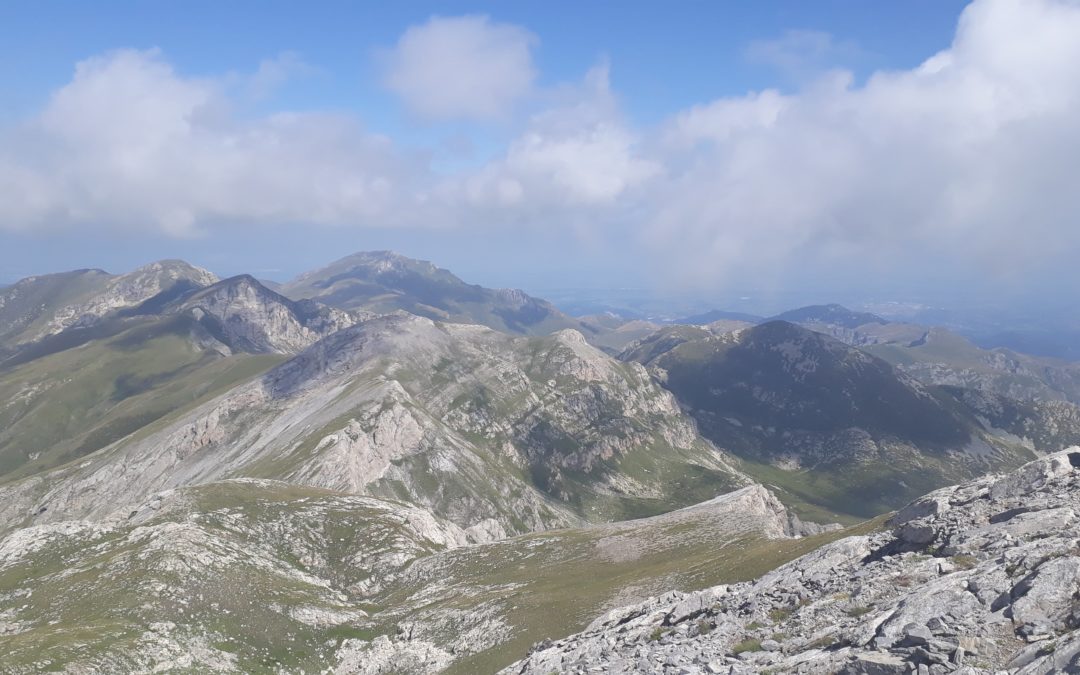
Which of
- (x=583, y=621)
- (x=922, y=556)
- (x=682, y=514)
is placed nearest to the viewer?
(x=922, y=556)

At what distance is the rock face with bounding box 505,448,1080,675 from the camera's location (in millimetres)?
28172

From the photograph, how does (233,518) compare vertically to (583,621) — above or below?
above

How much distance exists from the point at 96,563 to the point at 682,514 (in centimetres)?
10131

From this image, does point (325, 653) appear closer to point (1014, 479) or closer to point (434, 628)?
point (434, 628)

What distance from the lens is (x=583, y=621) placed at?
2847 inches

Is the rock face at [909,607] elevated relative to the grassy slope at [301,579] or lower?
elevated

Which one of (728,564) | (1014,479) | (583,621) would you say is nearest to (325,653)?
(583,621)

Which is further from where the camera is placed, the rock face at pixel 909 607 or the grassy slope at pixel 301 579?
the grassy slope at pixel 301 579

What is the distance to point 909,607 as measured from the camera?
109 feet

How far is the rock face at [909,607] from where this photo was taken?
2817cm

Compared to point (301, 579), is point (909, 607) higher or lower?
higher

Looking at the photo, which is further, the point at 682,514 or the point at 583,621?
the point at 682,514

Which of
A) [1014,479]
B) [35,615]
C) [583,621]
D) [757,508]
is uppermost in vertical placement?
[1014,479]

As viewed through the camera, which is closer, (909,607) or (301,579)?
(909,607)
